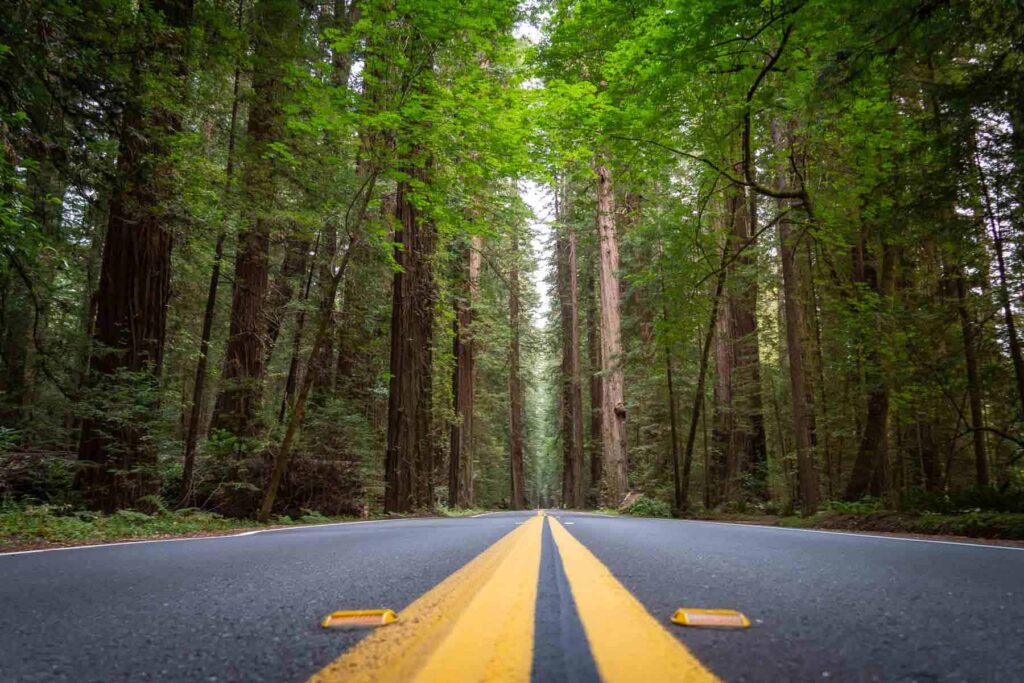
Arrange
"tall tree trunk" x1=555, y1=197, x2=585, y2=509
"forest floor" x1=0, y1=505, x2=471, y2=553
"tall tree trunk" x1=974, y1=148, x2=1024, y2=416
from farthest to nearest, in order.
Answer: "tall tree trunk" x1=555, y1=197, x2=585, y2=509
"tall tree trunk" x1=974, y1=148, x2=1024, y2=416
"forest floor" x1=0, y1=505, x2=471, y2=553

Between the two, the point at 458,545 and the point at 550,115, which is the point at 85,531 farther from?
the point at 550,115

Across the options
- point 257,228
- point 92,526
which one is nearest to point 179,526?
point 92,526

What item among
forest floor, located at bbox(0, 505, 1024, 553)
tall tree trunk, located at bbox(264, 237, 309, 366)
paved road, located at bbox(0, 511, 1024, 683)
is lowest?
forest floor, located at bbox(0, 505, 1024, 553)

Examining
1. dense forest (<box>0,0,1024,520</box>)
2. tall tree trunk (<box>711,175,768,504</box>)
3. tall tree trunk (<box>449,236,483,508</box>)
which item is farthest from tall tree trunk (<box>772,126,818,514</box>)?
tall tree trunk (<box>449,236,483,508</box>)

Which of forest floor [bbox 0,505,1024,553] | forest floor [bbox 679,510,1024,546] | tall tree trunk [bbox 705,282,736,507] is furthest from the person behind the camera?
tall tree trunk [bbox 705,282,736,507]

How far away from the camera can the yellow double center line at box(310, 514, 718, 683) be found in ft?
3.85

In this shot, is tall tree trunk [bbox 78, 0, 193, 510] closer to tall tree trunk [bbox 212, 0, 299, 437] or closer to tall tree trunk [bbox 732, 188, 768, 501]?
tall tree trunk [bbox 212, 0, 299, 437]

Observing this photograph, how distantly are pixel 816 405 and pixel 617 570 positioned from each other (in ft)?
59.9

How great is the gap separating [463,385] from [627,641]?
60.5 feet

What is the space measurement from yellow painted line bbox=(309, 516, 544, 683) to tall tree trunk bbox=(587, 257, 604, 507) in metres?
22.4

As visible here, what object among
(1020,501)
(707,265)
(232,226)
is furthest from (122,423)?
(1020,501)

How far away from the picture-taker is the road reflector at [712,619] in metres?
1.53

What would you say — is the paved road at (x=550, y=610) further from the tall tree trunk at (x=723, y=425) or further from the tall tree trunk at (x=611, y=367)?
the tall tree trunk at (x=723, y=425)

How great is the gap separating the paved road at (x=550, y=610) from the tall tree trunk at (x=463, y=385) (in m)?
13.8
